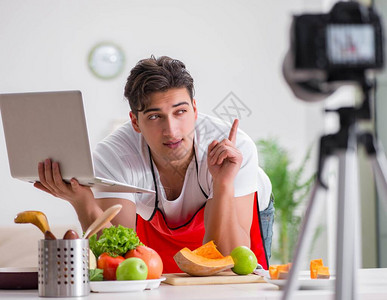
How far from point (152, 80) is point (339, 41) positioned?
1431 mm

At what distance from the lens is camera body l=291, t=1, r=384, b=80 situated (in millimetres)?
741

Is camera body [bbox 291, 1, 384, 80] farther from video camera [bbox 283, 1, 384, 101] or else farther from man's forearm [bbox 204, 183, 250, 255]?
man's forearm [bbox 204, 183, 250, 255]

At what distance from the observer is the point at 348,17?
749mm

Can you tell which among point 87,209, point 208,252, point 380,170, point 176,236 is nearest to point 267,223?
point 176,236

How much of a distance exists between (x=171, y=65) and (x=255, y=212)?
0.76 meters

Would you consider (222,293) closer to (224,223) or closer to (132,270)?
(132,270)

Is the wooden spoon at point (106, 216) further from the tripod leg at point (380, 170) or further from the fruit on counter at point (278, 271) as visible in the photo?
the tripod leg at point (380, 170)

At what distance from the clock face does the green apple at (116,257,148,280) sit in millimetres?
3643

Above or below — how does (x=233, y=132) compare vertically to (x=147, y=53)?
below

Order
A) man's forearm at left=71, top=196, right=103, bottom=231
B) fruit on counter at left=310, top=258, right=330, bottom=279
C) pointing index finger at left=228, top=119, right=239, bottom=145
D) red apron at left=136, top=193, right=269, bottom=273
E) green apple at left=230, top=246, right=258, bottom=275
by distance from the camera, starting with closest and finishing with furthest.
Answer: fruit on counter at left=310, top=258, right=330, bottom=279, green apple at left=230, top=246, right=258, bottom=275, man's forearm at left=71, top=196, right=103, bottom=231, pointing index finger at left=228, top=119, right=239, bottom=145, red apron at left=136, top=193, right=269, bottom=273

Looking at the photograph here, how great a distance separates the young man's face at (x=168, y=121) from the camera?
7.00ft

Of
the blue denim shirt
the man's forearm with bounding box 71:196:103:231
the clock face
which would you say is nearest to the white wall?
the clock face

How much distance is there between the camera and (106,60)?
16.2 ft

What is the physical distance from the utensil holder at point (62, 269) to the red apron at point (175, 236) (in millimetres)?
997
